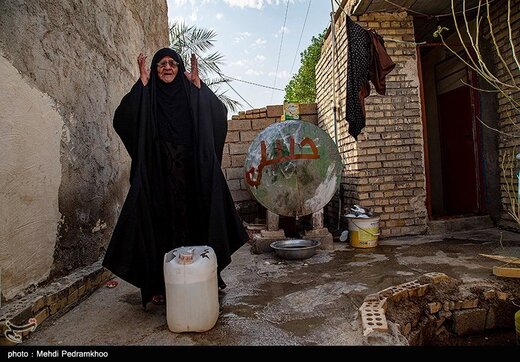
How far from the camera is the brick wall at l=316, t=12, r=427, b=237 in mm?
4902

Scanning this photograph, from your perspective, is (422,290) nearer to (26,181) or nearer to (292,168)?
(292,168)

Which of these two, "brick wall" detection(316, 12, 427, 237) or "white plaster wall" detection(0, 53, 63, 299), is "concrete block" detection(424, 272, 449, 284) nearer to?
"brick wall" detection(316, 12, 427, 237)

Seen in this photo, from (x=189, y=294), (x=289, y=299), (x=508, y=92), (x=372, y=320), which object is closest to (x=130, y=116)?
(x=189, y=294)

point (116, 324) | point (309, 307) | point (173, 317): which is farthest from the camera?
point (309, 307)

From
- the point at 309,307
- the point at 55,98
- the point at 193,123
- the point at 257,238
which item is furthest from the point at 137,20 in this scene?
the point at 309,307

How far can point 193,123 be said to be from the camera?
2.75 meters

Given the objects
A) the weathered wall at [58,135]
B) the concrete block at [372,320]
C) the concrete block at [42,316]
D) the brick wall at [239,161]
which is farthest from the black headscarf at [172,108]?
the brick wall at [239,161]

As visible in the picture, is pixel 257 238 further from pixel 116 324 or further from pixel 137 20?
pixel 137 20

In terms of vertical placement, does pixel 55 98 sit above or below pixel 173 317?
above

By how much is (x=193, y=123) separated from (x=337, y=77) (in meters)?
3.48

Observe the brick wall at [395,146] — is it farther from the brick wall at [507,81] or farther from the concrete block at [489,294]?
the concrete block at [489,294]

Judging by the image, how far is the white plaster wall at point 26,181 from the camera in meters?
2.29

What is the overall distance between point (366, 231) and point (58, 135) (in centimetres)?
361

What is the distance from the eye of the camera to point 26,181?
96.7 inches
